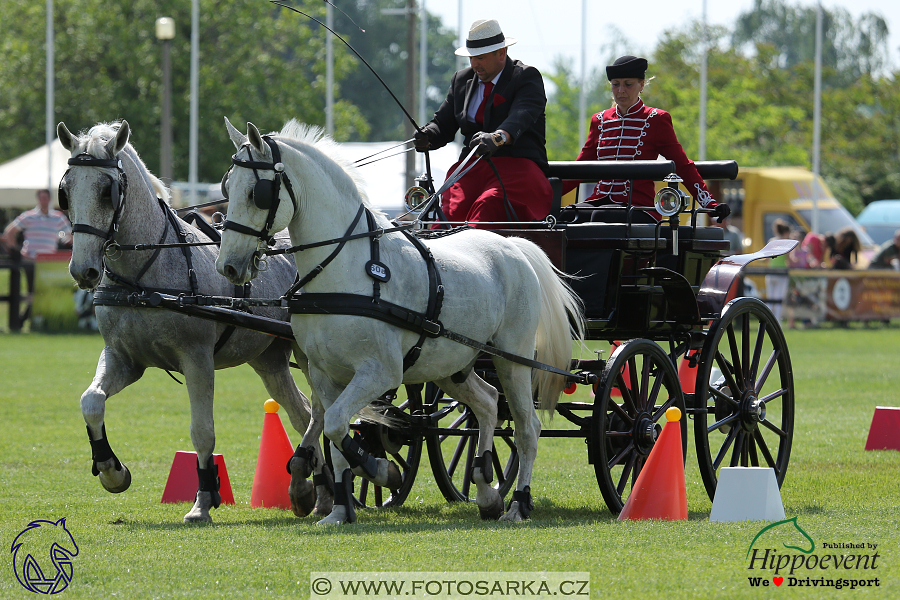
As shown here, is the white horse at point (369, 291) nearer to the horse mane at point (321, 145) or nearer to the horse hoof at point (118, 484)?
the horse mane at point (321, 145)

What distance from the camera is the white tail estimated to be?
7.14 m

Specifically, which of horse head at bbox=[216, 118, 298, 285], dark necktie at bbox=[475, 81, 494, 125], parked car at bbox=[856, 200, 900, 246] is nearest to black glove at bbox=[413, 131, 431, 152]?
dark necktie at bbox=[475, 81, 494, 125]

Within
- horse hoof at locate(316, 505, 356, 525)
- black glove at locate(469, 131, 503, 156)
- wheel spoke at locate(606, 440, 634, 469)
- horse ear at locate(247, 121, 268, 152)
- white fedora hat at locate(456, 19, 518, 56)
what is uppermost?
white fedora hat at locate(456, 19, 518, 56)

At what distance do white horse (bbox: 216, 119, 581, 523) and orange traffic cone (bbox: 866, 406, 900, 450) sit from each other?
12.7 feet

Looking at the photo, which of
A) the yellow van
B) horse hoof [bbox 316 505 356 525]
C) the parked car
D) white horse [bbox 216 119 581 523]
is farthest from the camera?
the parked car

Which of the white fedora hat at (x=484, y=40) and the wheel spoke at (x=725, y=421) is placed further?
the wheel spoke at (x=725, y=421)

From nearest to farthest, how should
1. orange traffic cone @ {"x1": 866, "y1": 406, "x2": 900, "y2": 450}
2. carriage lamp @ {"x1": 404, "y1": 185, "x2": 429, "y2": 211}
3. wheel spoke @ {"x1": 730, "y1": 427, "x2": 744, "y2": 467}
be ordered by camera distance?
1. wheel spoke @ {"x1": 730, "y1": 427, "x2": 744, "y2": 467}
2. carriage lamp @ {"x1": 404, "y1": 185, "x2": 429, "y2": 211}
3. orange traffic cone @ {"x1": 866, "y1": 406, "x2": 900, "y2": 450}

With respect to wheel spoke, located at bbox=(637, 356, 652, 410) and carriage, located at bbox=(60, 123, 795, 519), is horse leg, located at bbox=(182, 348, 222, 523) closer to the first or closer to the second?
carriage, located at bbox=(60, 123, 795, 519)

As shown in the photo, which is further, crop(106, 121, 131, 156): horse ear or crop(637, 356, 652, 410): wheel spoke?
crop(637, 356, 652, 410): wheel spoke

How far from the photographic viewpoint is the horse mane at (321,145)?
627 cm

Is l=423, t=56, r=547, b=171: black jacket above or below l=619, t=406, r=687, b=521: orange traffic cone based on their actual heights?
above

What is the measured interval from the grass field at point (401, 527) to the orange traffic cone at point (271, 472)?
13cm

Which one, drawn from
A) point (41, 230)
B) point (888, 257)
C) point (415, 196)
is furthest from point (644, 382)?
point (888, 257)

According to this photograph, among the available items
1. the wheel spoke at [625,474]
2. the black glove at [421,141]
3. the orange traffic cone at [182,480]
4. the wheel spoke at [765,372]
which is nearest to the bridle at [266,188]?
the black glove at [421,141]
